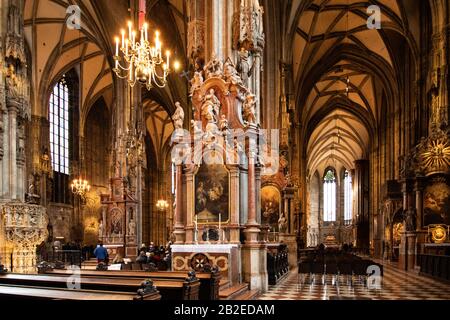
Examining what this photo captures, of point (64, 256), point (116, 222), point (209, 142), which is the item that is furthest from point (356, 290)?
point (64, 256)

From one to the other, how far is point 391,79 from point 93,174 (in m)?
21.1

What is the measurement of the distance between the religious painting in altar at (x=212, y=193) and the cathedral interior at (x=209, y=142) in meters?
0.03

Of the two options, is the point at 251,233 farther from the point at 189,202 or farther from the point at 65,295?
the point at 65,295

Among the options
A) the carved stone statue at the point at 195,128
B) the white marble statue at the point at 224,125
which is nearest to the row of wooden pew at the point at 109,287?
the white marble statue at the point at 224,125

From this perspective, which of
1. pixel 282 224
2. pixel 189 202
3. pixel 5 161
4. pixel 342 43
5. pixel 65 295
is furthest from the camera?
pixel 342 43

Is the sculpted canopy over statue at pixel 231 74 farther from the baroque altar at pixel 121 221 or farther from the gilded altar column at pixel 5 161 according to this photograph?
the baroque altar at pixel 121 221

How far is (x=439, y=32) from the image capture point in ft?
64.0

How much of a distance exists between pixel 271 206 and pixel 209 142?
950cm

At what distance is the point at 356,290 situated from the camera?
12469 mm

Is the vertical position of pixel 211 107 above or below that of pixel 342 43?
below

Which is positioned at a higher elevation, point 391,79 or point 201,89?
point 391,79

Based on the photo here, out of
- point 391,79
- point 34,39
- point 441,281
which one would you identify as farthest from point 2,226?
point 391,79

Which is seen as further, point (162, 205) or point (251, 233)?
point (162, 205)
